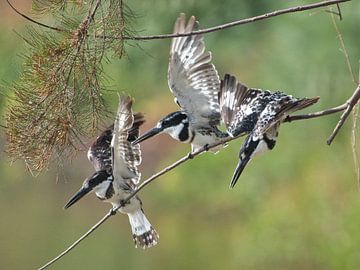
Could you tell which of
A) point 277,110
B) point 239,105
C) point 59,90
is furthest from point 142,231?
point 59,90

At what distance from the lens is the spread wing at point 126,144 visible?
2.35m

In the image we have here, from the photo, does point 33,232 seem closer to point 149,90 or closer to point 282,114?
point 149,90

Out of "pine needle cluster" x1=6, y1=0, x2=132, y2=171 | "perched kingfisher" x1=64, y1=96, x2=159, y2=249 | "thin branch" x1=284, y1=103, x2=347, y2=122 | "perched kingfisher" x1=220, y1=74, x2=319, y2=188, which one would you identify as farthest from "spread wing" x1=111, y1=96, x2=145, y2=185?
"thin branch" x1=284, y1=103, x2=347, y2=122

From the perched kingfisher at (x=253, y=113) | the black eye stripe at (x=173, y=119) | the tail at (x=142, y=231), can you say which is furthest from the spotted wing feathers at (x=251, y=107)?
the tail at (x=142, y=231)

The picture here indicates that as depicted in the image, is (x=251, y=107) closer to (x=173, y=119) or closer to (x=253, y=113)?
(x=253, y=113)

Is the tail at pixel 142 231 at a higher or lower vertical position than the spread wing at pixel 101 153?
lower

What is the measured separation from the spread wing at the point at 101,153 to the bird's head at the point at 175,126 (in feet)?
0.54

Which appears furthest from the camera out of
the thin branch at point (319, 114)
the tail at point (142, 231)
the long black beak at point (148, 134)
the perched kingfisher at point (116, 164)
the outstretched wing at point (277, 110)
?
the tail at point (142, 231)

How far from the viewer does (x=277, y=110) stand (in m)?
2.40

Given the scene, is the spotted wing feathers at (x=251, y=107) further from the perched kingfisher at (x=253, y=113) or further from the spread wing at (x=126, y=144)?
the spread wing at (x=126, y=144)

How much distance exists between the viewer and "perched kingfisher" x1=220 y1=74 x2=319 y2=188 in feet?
7.72

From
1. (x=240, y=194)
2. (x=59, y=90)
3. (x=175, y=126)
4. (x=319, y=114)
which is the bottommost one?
(x=240, y=194)

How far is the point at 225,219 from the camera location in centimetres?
975

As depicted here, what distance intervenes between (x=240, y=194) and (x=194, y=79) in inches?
268
